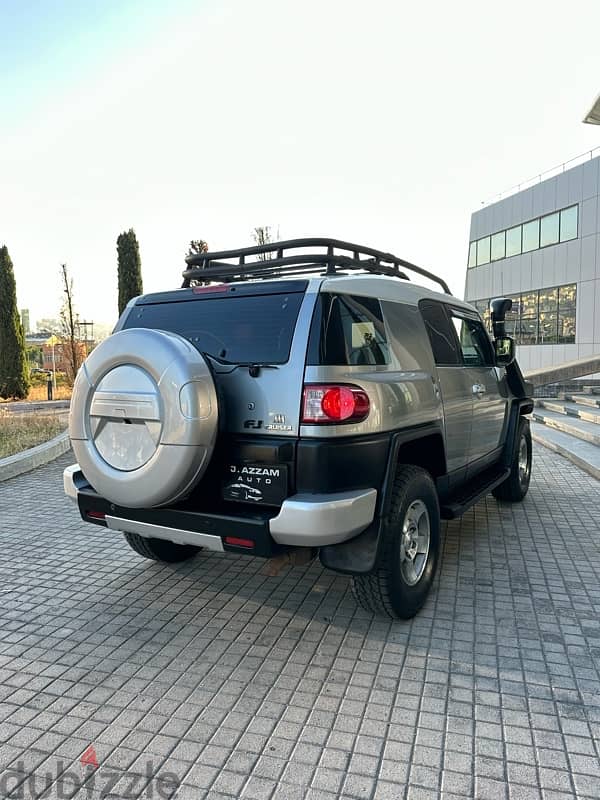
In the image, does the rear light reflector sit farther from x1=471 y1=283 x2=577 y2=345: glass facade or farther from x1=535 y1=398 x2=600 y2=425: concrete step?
x1=471 y1=283 x2=577 y2=345: glass facade

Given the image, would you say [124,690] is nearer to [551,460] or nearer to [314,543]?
[314,543]

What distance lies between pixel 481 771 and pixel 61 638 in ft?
7.71

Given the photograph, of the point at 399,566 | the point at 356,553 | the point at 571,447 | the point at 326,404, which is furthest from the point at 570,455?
the point at 326,404

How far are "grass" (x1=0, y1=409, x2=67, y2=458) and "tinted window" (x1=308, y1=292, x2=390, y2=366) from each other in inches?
274

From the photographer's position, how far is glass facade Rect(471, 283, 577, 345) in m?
22.6

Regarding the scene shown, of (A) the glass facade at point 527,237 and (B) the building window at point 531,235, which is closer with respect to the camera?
(A) the glass facade at point 527,237

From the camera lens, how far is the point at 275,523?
280cm

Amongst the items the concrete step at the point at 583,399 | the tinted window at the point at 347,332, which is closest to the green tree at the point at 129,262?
the concrete step at the point at 583,399

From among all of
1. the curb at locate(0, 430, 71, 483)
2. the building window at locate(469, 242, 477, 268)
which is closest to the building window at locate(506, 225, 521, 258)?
the building window at locate(469, 242, 477, 268)

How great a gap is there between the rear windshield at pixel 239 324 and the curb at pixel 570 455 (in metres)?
5.81

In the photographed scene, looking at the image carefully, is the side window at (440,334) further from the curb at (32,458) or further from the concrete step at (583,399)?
the concrete step at (583,399)

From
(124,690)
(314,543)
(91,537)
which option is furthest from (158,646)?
(91,537)

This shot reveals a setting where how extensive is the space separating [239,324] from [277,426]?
0.72 metres

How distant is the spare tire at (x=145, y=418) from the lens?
2838mm
